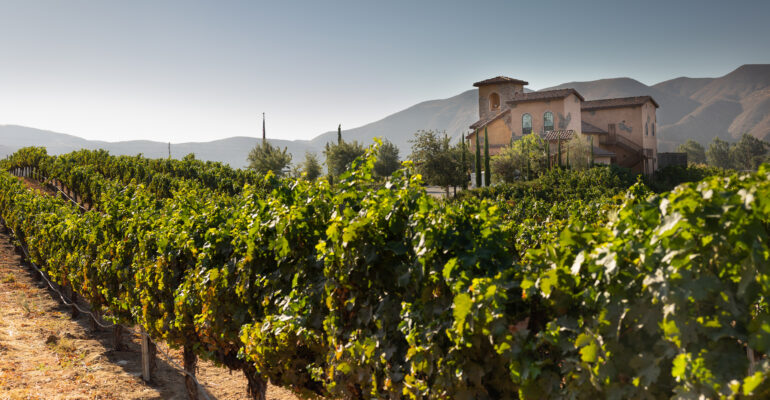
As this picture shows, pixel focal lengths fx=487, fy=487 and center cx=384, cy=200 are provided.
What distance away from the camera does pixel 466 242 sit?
3.91m

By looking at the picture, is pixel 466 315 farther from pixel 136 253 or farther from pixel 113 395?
pixel 113 395

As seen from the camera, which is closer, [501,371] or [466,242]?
[501,371]

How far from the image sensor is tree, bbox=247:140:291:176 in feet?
217

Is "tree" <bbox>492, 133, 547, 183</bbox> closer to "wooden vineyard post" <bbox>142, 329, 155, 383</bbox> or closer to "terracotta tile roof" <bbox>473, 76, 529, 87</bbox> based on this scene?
"terracotta tile roof" <bbox>473, 76, 529, 87</bbox>

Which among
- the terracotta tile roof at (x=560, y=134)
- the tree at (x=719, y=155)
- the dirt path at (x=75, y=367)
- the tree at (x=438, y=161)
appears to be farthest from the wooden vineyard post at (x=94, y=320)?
the tree at (x=719, y=155)

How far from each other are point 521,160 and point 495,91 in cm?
1837

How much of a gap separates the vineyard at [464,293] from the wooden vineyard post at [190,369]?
679 millimetres

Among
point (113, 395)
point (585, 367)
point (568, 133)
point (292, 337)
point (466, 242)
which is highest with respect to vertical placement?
point (568, 133)

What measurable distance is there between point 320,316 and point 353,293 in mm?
618

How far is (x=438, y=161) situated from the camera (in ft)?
155

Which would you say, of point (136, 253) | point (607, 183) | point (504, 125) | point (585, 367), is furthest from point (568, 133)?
point (585, 367)

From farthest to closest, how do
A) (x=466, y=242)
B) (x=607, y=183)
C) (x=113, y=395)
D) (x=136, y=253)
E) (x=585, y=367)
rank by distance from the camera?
(x=607, y=183)
(x=113, y=395)
(x=136, y=253)
(x=466, y=242)
(x=585, y=367)

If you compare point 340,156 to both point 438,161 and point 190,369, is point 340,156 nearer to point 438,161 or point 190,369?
point 438,161

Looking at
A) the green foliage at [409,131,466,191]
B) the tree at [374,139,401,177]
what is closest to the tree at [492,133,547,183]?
the green foliage at [409,131,466,191]
